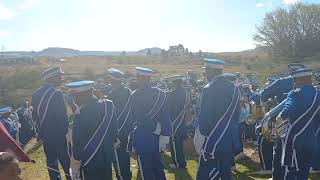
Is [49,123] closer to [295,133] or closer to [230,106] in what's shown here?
[230,106]

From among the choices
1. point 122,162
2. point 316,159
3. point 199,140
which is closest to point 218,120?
point 199,140

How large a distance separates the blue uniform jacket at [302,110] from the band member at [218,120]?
2.60ft

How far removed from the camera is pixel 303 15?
59344 mm

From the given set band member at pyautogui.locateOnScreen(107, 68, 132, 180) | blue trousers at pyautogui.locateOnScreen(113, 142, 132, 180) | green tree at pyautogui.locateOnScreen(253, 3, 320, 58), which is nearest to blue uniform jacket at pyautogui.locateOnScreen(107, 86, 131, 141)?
band member at pyautogui.locateOnScreen(107, 68, 132, 180)

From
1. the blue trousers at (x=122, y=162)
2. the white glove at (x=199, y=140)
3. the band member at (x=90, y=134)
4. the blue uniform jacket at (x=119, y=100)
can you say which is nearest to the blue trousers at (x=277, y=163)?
the white glove at (x=199, y=140)

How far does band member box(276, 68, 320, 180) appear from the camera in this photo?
753cm

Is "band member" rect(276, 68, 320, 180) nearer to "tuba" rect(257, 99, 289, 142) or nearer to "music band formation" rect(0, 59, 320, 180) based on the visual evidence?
"music band formation" rect(0, 59, 320, 180)

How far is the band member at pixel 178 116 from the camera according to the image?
38.4 feet

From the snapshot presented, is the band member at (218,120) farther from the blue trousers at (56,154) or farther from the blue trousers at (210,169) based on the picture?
the blue trousers at (56,154)

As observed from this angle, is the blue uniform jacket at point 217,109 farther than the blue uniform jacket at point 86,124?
Yes

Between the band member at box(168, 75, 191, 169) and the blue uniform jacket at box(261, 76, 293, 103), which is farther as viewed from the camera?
the band member at box(168, 75, 191, 169)

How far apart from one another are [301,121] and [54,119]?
423 centimetres

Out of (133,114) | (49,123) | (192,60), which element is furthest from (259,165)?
(192,60)

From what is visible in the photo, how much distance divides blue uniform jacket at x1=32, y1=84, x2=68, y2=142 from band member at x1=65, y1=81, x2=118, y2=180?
185 centimetres
